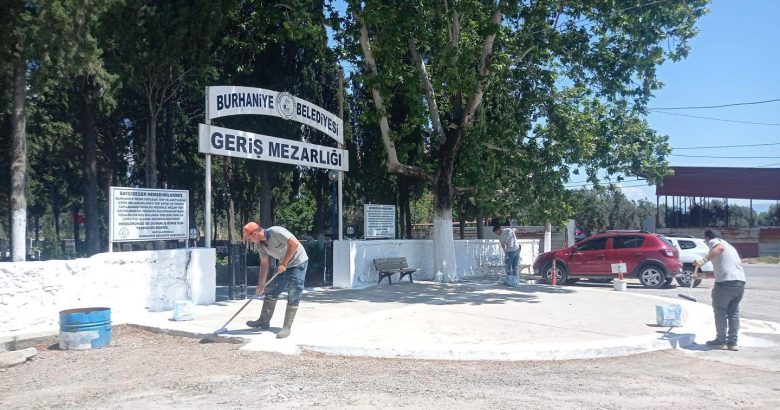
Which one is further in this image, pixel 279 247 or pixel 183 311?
pixel 183 311

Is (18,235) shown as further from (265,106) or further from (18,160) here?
(265,106)

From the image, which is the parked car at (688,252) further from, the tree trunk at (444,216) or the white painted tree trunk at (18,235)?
the white painted tree trunk at (18,235)

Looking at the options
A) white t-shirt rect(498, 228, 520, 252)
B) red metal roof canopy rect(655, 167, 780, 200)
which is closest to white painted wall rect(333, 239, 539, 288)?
white t-shirt rect(498, 228, 520, 252)

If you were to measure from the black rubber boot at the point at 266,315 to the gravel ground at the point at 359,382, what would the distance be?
86cm

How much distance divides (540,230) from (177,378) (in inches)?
1363

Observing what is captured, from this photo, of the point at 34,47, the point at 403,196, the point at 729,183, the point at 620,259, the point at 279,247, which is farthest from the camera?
the point at 729,183

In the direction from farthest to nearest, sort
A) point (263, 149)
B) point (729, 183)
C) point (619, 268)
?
point (729, 183) < point (619, 268) < point (263, 149)

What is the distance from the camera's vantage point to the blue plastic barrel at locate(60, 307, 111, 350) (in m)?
9.44

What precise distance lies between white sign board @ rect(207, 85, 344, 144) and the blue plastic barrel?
5431 millimetres

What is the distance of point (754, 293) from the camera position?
18.2m

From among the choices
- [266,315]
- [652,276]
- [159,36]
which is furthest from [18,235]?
[652,276]

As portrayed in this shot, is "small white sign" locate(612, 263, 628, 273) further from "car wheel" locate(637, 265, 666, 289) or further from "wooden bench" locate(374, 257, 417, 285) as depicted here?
"wooden bench" locate(374, 257, 417, 285)

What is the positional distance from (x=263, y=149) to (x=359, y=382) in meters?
8.53

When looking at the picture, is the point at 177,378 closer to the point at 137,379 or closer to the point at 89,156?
the point at 137,379
